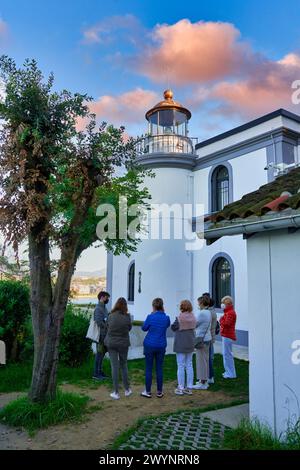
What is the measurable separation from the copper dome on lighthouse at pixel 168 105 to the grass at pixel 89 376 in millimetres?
12051

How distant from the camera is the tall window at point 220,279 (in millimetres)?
14109

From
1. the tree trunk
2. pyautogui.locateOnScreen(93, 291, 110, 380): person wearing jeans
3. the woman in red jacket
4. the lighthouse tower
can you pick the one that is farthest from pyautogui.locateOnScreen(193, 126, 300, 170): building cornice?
the tree trunk

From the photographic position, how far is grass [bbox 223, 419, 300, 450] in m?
4.06

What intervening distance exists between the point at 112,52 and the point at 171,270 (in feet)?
28.6

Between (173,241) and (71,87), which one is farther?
(173,241)

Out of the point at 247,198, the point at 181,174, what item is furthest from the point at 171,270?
the point at 247,198

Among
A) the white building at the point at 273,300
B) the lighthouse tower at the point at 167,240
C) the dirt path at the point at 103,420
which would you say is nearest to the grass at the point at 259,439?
the white building at the point at 273,300

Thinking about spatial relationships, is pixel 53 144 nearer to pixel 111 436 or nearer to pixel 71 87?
pixel 71 87

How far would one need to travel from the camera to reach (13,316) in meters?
9.02

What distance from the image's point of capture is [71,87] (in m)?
5.97

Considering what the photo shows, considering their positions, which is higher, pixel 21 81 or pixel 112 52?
pixel 112 52

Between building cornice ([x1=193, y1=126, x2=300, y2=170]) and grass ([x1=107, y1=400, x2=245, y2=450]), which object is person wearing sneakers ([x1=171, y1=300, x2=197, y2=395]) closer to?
grass ([x1=107, y1=400, x2=245, y2=450])

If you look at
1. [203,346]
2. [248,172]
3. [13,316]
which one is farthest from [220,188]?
[13,316]

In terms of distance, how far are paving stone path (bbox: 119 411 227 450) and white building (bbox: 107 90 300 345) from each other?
25.9 feet
